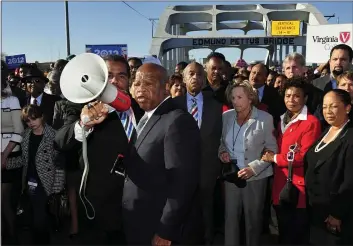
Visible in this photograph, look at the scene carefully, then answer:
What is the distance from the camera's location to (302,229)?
11.1 feet

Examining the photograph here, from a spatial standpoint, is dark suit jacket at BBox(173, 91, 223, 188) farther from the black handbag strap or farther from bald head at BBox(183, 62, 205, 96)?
the black handbag strap

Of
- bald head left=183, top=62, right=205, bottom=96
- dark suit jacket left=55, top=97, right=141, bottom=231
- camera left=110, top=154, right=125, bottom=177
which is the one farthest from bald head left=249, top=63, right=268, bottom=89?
camera left=110, top=154, right=125, bottom=177

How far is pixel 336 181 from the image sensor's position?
290 cm

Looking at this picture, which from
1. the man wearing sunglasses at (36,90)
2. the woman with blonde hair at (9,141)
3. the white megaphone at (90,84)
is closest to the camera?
the white megaphone at (90,84)

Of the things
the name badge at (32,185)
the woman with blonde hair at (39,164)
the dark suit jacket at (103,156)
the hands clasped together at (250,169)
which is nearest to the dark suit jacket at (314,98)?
the hands clasped together at (250,169)

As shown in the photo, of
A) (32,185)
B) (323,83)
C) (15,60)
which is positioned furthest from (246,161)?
(15,60)

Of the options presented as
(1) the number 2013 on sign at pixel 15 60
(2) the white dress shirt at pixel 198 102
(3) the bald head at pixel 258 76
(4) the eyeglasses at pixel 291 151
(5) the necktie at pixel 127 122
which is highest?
(1) the number 2013 on sign at pixel 15 60

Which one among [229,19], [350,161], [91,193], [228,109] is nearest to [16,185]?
[91,193]

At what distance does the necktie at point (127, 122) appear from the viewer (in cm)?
256

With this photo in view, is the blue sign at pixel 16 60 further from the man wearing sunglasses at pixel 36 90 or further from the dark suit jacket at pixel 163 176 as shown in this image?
the dark suit jacket at pixel 163 176

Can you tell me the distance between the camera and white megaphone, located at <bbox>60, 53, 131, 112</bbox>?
2176 millimetres

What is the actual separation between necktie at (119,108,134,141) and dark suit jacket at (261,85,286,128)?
6.84 feet

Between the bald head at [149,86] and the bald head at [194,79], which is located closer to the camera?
the bald head at [149,86]

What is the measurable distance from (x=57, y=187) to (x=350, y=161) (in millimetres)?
2709
